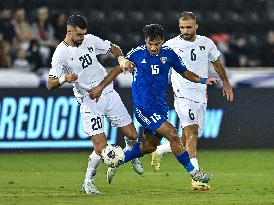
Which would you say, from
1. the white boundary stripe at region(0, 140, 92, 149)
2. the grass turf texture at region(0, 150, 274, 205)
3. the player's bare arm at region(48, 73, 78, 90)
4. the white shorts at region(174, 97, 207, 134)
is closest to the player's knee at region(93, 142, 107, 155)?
the grass turf texture at region(0, 150, 274, 205)

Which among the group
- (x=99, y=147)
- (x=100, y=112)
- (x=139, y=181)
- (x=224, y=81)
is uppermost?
(x=224, y=81)

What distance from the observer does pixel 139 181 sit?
571 inches

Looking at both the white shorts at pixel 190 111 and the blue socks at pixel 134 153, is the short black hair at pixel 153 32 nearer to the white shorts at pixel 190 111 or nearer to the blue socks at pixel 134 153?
the blue socks at pixel 134 153

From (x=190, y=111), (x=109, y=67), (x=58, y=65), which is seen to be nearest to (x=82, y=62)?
(x=58, y=65)

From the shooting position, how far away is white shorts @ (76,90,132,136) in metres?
13.1

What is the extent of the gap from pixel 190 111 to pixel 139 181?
1285 millimetres

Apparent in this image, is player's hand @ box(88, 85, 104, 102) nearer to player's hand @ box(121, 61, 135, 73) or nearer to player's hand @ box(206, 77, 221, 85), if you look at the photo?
player's hand @ box(121, 61, 135, 73)

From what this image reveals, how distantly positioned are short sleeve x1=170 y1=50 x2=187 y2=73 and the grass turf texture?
1.52 metres

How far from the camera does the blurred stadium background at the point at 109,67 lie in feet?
62.5

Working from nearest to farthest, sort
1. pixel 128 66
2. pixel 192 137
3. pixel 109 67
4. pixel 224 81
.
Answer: pixel 128 66, pixel 224 81, pixel 192 137, pixel 109 67

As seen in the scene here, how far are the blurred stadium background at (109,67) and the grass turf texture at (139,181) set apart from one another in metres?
0.37

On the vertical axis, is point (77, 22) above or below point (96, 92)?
above

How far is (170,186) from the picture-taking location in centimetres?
1370

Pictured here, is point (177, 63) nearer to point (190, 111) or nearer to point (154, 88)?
point (154, 88)
